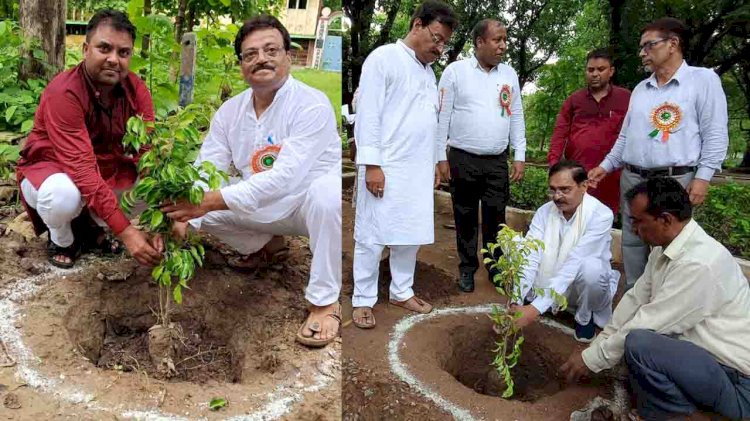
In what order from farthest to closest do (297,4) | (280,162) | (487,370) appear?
(487,370)
(280,162)
(297,4)

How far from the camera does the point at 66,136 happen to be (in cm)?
251

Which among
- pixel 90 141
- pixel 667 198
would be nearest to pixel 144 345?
pixel 90 141

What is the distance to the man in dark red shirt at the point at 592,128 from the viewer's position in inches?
100

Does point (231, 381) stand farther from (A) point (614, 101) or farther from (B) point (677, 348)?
(A) point (614, 101)

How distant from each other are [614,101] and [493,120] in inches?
31.1

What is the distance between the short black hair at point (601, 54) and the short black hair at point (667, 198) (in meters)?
0.61

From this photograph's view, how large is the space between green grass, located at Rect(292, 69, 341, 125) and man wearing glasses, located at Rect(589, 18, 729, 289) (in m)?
1.03

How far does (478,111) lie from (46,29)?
2261 mm

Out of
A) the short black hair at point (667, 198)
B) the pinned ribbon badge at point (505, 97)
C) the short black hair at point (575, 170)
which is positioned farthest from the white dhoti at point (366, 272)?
the pinned ribbon badge at point (505, 97)

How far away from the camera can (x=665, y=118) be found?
2020 mm

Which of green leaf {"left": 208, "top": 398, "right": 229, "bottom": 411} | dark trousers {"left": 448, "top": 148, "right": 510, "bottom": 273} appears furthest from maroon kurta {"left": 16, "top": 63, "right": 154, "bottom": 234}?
dark trousers {"left": 448, "top": 148, "right": 510, "bottom": 273}

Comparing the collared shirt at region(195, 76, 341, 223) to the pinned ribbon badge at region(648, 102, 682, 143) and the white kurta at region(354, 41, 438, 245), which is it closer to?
the white kurta at region(354, 41, 438, 245)

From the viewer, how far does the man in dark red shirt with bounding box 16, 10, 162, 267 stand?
→ 7.97ft

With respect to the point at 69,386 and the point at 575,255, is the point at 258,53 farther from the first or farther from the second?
the point at 575,255
